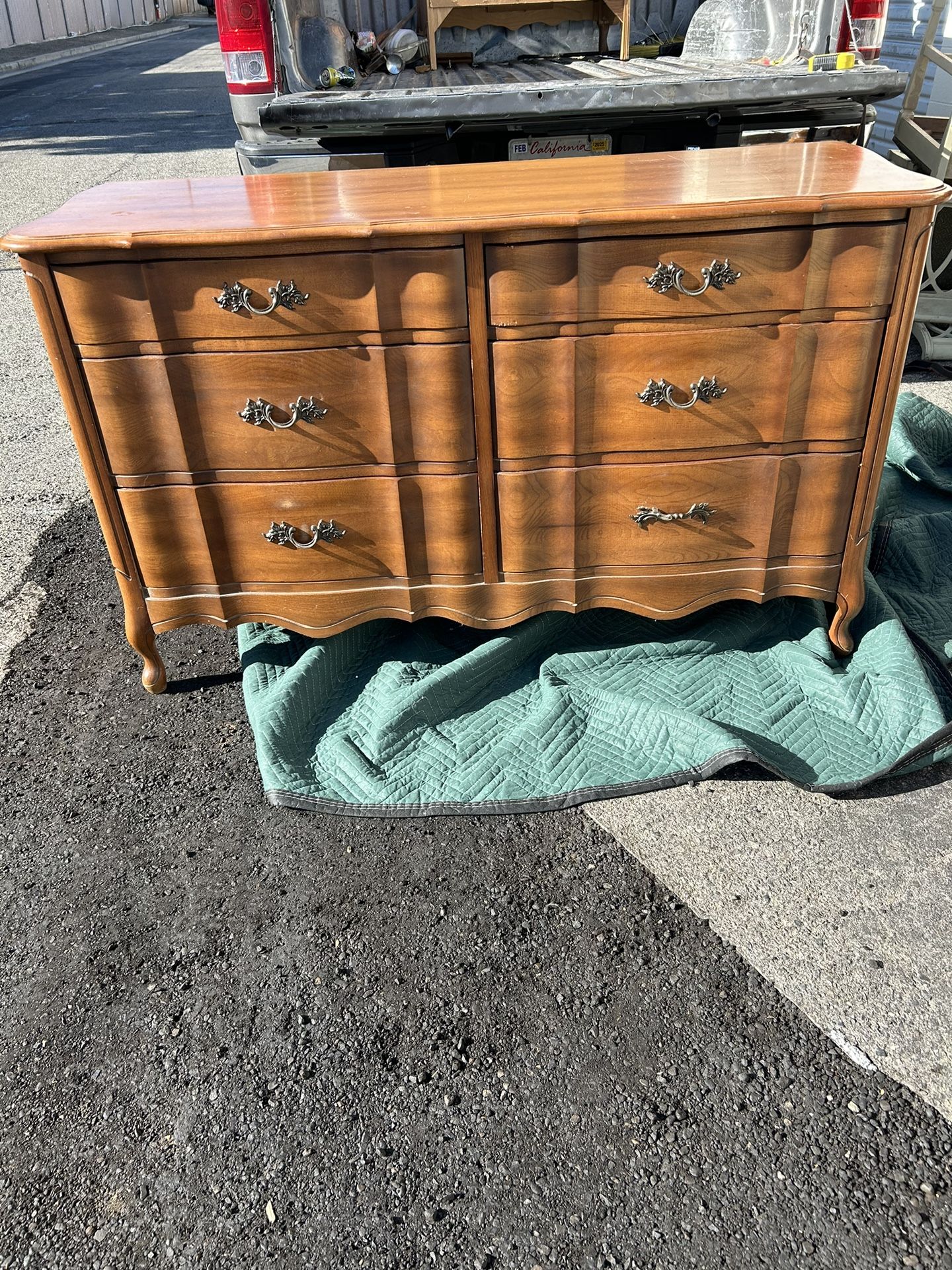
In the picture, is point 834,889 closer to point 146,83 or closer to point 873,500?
point 873,500

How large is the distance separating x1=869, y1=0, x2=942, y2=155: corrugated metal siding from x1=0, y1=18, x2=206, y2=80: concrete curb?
826 inches

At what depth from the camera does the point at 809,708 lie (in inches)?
99.7

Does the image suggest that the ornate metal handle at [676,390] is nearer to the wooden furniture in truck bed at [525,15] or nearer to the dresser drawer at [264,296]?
the dresser drawer at [264,296]

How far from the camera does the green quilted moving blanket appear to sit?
233cm

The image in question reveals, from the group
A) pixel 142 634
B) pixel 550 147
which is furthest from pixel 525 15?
pixel 142 634

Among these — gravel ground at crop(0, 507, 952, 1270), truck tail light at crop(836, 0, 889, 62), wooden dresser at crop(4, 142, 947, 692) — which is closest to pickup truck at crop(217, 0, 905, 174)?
truck tail light at crop(836, 0, 889, 62)

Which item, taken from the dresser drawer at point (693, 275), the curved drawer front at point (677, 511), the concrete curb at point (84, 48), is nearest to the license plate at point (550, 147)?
the dresser drawer at point (693, 275)

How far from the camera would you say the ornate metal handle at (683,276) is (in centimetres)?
218

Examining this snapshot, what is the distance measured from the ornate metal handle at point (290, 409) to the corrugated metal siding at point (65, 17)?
3113cm

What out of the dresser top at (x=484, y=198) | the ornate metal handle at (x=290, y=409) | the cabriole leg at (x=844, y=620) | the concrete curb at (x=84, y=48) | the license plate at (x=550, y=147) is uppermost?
the dresser top at (x=484, y=198)

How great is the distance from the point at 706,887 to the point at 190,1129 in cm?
111

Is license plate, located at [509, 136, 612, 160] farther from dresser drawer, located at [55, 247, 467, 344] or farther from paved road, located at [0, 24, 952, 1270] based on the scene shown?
paved road, located at [0, 24, 952, 1270]

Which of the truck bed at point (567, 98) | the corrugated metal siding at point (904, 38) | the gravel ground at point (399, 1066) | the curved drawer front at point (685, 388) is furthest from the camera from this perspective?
the corrugated metal siding at point (904, 38)

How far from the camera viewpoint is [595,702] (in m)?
2.59
